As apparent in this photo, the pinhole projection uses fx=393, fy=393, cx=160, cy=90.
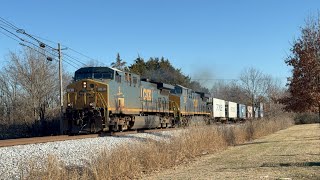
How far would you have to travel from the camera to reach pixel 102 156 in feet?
33.3

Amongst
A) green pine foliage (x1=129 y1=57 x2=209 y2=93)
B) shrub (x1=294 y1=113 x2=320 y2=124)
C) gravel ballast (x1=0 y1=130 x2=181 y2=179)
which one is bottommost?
shrub (x1=294 y1=113 x2=320 y2=124)

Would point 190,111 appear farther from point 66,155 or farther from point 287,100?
point 66,155

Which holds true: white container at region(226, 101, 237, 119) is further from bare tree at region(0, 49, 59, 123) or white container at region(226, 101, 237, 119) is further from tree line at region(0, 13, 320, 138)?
bare tree at region(0, 49, 59, 123)

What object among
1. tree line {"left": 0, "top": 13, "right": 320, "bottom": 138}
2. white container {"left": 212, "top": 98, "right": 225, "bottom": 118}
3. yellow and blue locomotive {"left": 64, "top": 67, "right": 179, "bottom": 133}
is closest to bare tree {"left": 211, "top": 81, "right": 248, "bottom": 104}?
tree line {"left": 0, "top": 13, "right": 320, "bottom": 138}

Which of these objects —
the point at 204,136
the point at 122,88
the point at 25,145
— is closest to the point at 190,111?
the point at 122,88

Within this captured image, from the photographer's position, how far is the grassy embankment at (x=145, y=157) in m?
8.29

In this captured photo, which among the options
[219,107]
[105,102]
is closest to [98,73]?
[105,102]

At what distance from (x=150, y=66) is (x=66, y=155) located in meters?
52.3

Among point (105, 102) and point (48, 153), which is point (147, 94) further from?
point (48, 153)

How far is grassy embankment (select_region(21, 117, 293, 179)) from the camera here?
27.2 ft

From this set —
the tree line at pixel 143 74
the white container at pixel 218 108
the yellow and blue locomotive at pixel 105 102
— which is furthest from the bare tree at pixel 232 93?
the yellow and blue locomotive at pixel 105 102

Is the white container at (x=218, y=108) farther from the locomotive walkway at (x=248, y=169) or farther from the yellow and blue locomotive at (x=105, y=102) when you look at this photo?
the locomotive walkway at (x=248, y=169)

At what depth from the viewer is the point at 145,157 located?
11664 mm

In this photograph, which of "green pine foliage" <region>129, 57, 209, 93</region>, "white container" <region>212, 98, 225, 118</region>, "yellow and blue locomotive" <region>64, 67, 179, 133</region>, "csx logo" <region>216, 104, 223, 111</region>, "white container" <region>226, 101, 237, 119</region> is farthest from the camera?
"green pine foliage" <region>129, 57, 209, 93</region>
